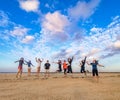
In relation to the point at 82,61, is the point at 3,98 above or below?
below

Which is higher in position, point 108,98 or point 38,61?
point 38,61

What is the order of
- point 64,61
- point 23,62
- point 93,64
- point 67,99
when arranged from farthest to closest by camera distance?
point 64,61 < point 23,62 < point 93,64 < point 67,99

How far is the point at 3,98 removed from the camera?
12195 mm

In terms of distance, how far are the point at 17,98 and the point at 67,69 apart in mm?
19632

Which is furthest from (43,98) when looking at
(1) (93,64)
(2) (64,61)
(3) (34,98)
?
(2) (64,61)

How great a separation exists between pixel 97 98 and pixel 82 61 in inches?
760

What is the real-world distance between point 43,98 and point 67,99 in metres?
1.19

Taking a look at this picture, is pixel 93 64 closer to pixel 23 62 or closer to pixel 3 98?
pixel 23 62

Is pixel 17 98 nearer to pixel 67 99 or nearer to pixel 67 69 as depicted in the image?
pixel 67 99

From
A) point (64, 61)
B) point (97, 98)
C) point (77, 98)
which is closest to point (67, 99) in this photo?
point (77, 98)

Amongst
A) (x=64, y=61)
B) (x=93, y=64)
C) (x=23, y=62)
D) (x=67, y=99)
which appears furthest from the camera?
(x=64, y=61)

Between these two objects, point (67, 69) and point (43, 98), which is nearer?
point (43, 98)

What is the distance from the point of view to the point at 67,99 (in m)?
12.0

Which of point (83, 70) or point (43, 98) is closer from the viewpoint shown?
point (43, 98)
